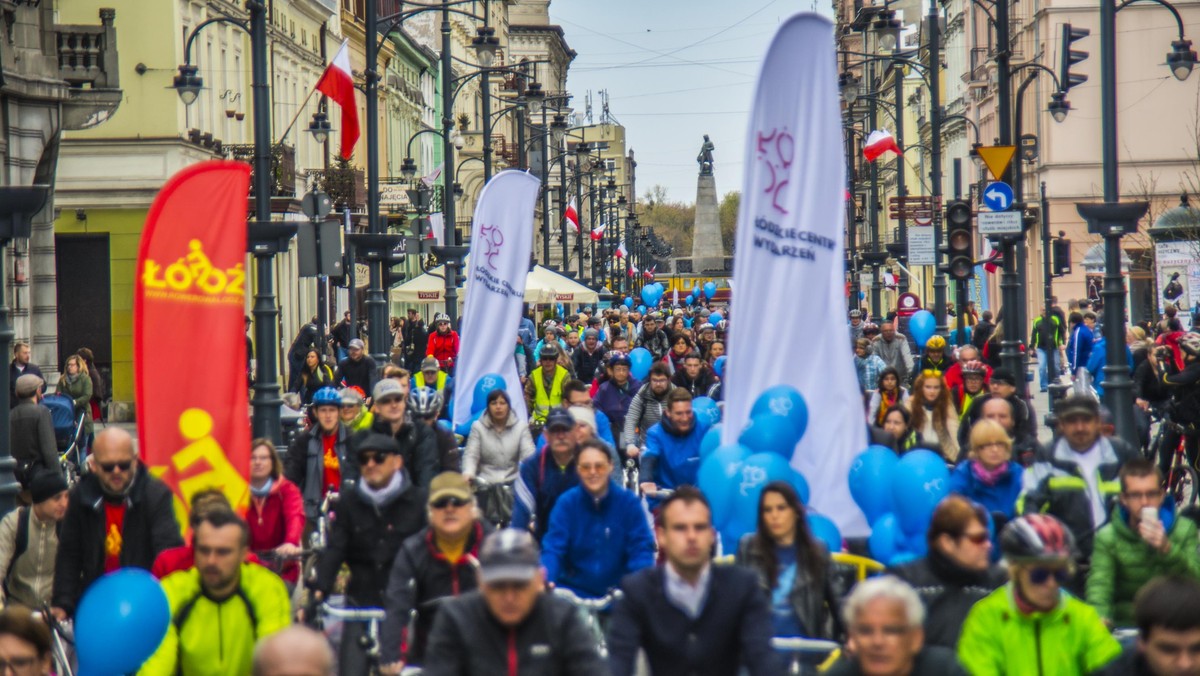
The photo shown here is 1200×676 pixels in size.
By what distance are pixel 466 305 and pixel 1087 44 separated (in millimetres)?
41689

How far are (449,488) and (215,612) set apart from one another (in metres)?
1.11

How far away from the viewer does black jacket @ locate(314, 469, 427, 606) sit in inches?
361

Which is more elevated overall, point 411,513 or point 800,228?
point 800,228

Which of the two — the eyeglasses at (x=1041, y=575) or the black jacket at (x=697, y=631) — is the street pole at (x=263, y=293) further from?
the eyeglasses at (x=1041, y=575)

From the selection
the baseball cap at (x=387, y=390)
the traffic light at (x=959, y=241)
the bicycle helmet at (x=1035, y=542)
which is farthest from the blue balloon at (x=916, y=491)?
the traffic light at (x=959, y=241)

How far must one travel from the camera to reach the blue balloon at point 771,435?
987cm

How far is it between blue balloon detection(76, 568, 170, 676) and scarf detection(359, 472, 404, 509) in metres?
1.98

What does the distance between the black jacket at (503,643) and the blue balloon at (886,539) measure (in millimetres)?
3478

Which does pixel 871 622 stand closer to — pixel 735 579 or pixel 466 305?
pixel 735 579

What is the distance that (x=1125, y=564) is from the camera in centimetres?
813

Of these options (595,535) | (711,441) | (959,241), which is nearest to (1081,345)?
(959,241)

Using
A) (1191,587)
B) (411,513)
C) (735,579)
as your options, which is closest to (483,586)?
(735,579)

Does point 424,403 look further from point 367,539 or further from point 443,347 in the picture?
point 443,347

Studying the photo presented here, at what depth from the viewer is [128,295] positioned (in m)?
38.2
